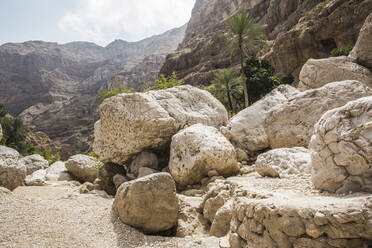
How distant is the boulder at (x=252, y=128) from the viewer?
6.72m

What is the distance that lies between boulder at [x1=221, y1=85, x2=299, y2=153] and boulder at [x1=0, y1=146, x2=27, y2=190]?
244 inches

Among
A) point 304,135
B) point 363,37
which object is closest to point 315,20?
point 363,37

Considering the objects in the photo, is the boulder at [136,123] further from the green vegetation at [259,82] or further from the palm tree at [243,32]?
the green vegetation at [259,82]

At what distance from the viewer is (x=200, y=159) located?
16.6 ft

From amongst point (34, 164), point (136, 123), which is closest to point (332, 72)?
point (136, 123)

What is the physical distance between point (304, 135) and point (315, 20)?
36055mm

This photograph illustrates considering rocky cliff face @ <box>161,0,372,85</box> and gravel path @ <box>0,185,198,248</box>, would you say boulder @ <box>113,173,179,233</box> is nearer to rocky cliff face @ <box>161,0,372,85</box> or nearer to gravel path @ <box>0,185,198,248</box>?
gravel path @ <box>0,185,198,248</box>

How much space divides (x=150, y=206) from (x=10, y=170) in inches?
196

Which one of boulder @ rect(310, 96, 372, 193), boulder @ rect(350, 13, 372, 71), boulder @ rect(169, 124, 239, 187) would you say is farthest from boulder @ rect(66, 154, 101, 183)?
boulder @ rect(350, 13, 372, 71)

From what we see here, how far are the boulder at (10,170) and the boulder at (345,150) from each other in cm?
725

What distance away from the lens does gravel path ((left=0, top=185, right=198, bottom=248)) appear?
9.64 ft

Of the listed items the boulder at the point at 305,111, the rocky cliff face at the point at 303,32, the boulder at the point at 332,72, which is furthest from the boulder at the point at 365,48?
the rocky cliff face at the point at 303,32

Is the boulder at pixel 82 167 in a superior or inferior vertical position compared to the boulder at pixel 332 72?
inferior

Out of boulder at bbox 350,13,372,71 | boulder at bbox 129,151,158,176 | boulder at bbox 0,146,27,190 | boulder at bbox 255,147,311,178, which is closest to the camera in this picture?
boulder at bbox 255,147,311,178
